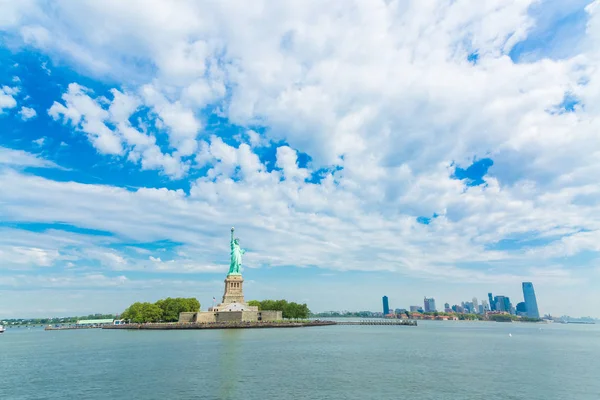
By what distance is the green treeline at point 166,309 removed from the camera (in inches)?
4931

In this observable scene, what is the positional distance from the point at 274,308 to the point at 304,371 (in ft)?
343

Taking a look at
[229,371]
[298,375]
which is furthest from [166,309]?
[298,375]

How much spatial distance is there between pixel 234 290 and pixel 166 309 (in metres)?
25.8

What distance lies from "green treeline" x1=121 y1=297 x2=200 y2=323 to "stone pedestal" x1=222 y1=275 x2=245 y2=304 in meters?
15.1

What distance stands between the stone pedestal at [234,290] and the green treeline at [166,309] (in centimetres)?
1511

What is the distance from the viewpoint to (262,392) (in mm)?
28938

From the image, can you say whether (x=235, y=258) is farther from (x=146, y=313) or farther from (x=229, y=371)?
(x=229, y=371)

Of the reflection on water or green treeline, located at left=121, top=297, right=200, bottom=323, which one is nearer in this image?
the reflection on water

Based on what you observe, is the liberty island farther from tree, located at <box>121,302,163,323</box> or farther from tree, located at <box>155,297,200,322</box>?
tree, located at <box>121,302,163,323</box>

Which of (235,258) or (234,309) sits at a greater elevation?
(235,258)

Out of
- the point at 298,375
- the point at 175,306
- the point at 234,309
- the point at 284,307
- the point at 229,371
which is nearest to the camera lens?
the point at 298,375

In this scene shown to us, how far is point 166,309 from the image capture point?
4985 inches

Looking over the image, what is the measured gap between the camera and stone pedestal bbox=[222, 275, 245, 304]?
388ft

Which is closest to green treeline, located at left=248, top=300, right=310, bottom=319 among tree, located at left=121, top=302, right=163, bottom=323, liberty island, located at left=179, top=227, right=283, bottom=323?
liberty island, located at left=179, top=227, right=283, bottom=323
